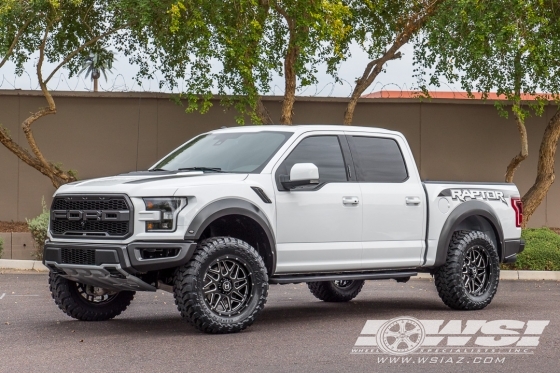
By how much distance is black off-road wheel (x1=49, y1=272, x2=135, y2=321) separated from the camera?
10.4 metres

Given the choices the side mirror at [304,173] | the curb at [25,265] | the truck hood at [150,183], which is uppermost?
Result: the side mirror at [304,173]

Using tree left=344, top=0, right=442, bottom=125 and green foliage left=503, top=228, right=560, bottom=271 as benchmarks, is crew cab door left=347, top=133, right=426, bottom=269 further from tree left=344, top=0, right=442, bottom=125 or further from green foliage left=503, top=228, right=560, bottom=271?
tree left=344, top=0, right=442, bottom=125

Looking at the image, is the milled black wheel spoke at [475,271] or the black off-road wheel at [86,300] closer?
the black off-road wheel at [86,300]

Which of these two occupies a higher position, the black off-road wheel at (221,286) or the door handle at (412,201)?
the door handle at (412,201)

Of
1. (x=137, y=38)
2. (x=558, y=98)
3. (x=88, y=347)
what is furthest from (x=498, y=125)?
(x=88, y=347)

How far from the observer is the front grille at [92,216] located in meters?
9.24

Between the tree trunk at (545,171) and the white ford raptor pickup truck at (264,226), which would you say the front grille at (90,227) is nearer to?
the white ford raptor pickup truck at (264,226)

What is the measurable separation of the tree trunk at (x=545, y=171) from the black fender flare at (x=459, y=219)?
427 inches

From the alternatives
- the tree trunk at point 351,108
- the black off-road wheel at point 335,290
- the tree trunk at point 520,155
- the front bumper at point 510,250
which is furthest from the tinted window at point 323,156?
the tree trunk at point 351,108

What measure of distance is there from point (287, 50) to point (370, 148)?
10.4 metres

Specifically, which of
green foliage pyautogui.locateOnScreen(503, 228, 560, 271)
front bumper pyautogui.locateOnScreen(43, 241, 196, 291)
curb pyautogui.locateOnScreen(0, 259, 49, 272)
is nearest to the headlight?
front bumper pyautogui.locateOnScreen(43, 241, 196, 291)

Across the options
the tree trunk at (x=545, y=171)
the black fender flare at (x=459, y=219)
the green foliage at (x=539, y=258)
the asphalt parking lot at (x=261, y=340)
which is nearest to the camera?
the asphalt parking lot at (x=261, y=340)

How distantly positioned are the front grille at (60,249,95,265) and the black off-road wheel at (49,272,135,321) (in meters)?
0.80

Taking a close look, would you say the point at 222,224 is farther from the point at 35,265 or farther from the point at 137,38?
the point at 137,38
